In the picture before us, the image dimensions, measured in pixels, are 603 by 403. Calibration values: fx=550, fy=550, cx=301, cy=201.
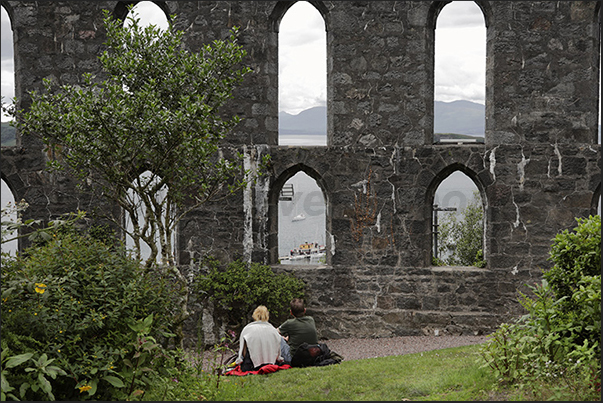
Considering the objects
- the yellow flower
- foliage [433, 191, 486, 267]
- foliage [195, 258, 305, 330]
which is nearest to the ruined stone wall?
foliage [195, 258, 305, 330]

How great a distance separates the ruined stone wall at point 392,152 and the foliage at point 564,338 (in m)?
4.02

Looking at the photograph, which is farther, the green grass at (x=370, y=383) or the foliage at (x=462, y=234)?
the foliage at (x=462, y=234)

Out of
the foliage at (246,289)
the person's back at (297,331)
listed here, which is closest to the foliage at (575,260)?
the person's back at (297,331)

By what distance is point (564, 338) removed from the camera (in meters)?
4.64

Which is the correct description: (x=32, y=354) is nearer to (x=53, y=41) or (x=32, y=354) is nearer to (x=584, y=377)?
(x=584, y=377)

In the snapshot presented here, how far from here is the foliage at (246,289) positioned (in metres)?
8.91

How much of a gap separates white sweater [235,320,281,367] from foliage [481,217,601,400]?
7.81 feet

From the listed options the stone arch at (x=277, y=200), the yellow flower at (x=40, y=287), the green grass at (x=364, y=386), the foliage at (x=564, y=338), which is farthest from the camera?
the stone arch at (x=277, y=200)

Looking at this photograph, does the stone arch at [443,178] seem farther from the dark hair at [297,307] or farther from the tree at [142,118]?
the tree at [142,118]

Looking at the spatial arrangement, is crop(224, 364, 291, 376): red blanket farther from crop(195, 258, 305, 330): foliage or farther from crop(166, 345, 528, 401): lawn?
crop(195, 258, 305, 330): foliage

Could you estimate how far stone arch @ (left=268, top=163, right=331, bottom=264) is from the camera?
9.46m

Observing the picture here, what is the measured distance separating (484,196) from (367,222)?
201 cm

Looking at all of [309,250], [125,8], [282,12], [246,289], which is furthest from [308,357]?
[309,250]

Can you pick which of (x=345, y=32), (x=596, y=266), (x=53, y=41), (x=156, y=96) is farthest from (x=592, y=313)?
(x=53, y=41)
